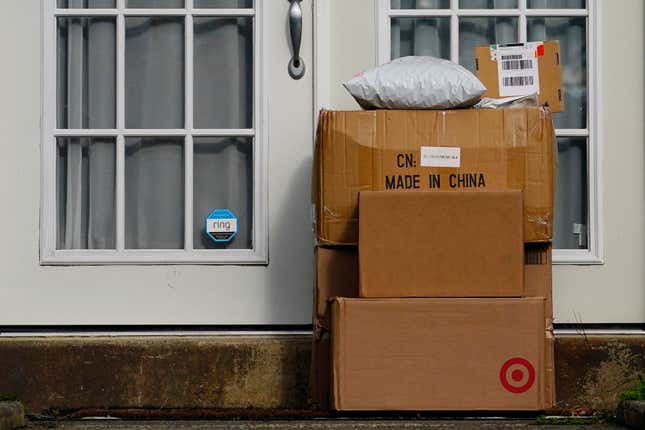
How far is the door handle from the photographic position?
432cm

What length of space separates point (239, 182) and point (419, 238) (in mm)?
938

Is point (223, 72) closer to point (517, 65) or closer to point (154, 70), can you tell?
point (154, 70)

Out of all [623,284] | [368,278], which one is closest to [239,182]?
[368,278]

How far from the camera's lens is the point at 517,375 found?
3.74 m

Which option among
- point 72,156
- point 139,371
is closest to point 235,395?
point 139,371

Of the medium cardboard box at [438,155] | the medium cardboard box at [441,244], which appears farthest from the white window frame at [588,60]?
the medium cardboard box at [441,244]

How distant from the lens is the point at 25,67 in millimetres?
4398

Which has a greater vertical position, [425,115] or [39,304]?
[425,115]

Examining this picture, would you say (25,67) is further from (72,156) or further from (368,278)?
(368,278)

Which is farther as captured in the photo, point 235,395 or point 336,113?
point 235,395

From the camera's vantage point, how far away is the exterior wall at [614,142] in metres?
4.37

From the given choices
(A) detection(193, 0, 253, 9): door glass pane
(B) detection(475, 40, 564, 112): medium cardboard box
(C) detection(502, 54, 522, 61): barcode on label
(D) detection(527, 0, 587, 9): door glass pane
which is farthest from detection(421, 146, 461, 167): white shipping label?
(A) detection(193, 0, 253, 9): door glass pane

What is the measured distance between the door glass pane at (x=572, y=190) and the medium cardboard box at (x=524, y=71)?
0.16 metres

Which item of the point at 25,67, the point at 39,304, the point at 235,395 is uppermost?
the point at 25,67
